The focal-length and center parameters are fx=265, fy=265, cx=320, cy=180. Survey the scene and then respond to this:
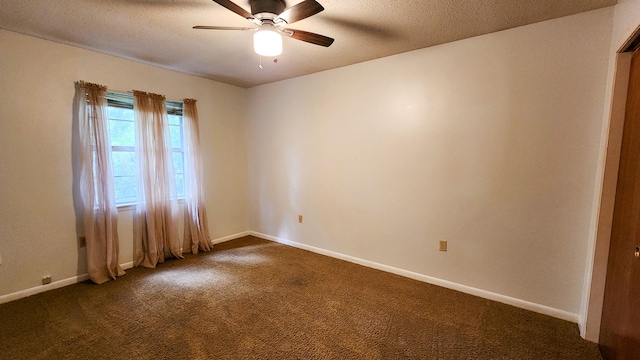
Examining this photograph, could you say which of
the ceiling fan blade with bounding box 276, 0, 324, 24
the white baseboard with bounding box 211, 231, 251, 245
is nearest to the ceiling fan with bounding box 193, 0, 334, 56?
the ceiling fan blade with bounding box 276, 0, 324, 24

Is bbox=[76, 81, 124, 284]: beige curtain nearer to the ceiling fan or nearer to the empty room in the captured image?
the empty room

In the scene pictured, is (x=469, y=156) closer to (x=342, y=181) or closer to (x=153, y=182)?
(x=342, y=181)

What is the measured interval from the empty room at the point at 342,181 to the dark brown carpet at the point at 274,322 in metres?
0.02

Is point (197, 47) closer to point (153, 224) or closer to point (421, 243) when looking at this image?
point (153, 224)

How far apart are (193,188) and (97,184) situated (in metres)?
1.04

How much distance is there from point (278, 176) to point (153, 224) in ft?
5.61

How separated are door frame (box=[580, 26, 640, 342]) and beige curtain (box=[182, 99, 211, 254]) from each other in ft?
13.0

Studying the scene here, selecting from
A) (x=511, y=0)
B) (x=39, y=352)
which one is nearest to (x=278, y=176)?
(x=39, y=352)

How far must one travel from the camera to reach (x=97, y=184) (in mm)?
2766

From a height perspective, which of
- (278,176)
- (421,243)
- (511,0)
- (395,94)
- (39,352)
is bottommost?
(39,352)

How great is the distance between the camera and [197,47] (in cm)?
265

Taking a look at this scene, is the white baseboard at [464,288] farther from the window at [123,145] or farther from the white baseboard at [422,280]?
the window at [123,145]

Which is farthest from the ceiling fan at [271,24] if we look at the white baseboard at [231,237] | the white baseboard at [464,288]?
the white baseboard at [231,237]

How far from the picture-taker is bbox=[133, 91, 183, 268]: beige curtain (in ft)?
10.1
